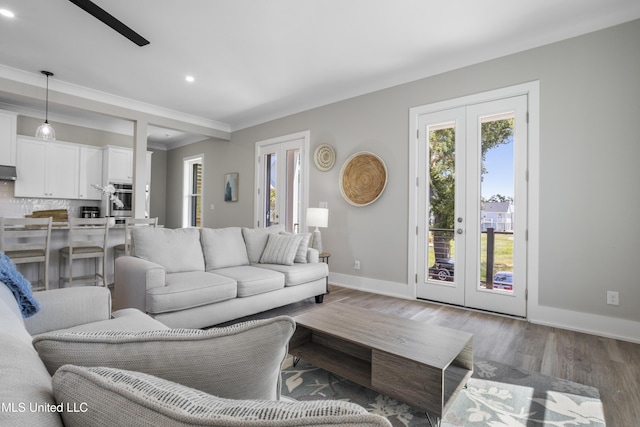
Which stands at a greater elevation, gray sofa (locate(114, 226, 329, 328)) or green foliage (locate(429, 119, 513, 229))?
green foliage (locate(429, 119, 513, 229))

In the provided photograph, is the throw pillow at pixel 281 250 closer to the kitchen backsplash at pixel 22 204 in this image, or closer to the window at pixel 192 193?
the window at pixel 192 193

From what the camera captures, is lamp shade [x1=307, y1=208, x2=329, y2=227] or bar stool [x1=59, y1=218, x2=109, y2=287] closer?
bar stool [x1=59, y1=218, x2=109, y2=287]

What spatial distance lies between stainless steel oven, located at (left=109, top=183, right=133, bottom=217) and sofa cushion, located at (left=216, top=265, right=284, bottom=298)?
4232 millimetres

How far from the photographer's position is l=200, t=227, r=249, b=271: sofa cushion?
3332 mm

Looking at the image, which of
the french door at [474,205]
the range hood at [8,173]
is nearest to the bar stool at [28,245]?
the range hood at [8,173]

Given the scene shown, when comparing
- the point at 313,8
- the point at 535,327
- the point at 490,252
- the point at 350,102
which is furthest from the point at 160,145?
the point at 535,327

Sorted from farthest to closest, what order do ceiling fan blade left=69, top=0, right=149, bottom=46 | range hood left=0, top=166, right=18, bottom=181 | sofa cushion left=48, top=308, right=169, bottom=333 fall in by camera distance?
range hood left=0, top=166, right=18, bottom=181, ceiling fan blade left=69, top=0, right=149, bottom=46, sofa cushion left=48, top=308, right=169, bottom=333

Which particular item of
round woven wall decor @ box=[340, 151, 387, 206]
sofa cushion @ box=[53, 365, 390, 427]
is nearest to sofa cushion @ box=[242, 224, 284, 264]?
round woven wall decor @ box=[340, 151, 387, 206]

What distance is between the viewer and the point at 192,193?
24.8 feet

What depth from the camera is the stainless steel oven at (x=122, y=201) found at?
632 centimetres

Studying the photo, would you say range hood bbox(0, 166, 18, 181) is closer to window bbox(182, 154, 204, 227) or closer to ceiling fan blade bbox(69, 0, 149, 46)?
window bbox(182, 154, 204, 227)

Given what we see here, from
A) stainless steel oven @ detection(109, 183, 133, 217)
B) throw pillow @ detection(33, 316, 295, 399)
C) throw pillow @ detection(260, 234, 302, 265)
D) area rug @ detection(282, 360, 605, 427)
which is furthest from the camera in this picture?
stainless steel oven @ detection(109, 183, 133, 217)

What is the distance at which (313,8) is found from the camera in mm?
2807

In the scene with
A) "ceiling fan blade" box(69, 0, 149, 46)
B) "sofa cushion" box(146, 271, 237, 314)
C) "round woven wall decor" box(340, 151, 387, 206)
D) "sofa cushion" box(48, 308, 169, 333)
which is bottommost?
"sofa cushion" box(146, 271, 237, 314)
